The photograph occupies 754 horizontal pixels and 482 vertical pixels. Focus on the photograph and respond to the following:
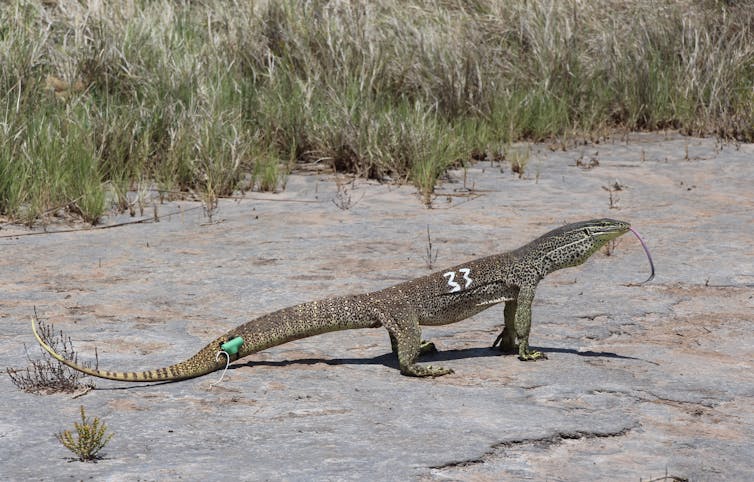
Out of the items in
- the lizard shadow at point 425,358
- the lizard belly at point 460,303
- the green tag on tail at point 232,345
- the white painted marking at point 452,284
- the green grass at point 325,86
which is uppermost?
the green grass at point 325,86

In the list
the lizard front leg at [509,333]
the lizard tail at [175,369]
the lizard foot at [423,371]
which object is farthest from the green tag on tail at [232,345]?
the lizard front leg at [509,333]

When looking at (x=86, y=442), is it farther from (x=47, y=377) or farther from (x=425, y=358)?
(x=425, y=358)

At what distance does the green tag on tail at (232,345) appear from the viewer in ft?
17.4

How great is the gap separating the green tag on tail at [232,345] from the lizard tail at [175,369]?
0.06 ft

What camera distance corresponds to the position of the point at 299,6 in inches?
567

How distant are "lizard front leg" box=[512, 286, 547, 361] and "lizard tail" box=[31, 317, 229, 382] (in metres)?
1.51

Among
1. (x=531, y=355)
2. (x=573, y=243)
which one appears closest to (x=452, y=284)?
(x=531, y=355)

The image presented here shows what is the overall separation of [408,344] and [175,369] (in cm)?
114

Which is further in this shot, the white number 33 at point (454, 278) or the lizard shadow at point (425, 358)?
the white number 33 at point (454, 278)

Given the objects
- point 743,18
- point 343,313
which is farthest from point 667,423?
point 743,18

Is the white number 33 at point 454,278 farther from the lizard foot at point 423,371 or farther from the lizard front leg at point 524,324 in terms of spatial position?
the lizard foot at point 423,371

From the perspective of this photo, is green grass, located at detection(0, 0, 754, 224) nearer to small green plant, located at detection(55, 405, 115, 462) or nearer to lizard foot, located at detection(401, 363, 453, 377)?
lizard foot, located at detection(401, 363, 453, 377)

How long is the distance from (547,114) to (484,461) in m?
9.29

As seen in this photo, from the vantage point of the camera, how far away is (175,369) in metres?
5.15
